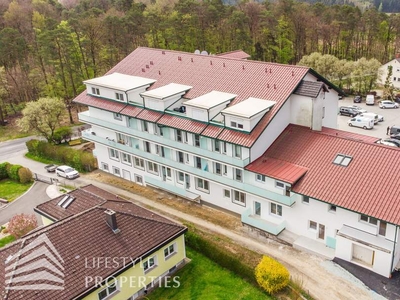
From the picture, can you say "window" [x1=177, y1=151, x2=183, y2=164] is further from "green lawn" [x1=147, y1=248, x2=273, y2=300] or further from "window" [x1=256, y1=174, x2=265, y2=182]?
"green lawn" [x1=147, y1=248, x2=273, y2=300]

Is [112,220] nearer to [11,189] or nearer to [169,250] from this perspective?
[169,250]

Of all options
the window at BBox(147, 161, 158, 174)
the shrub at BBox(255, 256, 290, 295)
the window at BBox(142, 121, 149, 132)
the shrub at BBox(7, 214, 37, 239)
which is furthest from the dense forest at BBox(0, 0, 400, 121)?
the shrub at BBox(255, 256, 290, 295)

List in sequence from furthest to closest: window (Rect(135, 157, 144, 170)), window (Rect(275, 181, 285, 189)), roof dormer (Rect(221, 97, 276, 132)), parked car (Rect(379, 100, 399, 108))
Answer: parked car (Rect(379, 100, 399, 108))
window (Rect(135, 157, 144, 170))
roof dormer (Rect(221, 97, 276, 132))
window (Rect(275, 181, 285, 189))

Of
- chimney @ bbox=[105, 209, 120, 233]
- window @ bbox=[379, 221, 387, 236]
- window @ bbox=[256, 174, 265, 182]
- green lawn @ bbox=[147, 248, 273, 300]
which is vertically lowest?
green lawn @ bbox=[147, 248, 273, 300]

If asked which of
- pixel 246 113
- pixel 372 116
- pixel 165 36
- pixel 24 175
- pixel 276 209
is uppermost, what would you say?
pixel 165 36

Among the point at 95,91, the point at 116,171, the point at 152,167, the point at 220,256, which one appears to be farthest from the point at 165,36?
the point at 220,256
